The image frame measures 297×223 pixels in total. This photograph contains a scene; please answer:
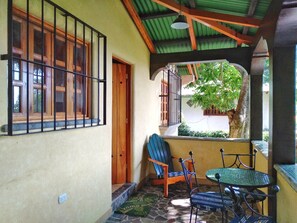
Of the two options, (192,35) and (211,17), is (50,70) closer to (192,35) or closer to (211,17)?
(211,17)

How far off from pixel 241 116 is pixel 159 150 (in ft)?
10.6

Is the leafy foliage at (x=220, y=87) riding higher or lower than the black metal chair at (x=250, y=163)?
higher

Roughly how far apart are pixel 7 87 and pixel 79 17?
1245 mm

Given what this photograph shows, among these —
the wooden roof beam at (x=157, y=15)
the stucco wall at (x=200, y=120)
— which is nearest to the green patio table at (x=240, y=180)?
the wooden roof beam at (x=157, y=15)

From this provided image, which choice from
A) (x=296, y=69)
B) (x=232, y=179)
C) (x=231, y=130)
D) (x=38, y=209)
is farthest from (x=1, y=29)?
(x=231, y=130)

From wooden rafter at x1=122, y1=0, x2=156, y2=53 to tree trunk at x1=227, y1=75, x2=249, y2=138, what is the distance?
3091 millimetres

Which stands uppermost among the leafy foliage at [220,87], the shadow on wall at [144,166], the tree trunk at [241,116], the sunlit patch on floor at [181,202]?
the leafy foliage at [220,87]

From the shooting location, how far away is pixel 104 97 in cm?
285

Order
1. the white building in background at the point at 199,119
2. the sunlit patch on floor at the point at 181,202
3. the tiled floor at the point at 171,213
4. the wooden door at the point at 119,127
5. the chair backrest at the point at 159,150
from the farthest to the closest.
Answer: the white building in background at the point at 199,119 → the chair backrest at the point at 159,150 → the wooden door at the point at 119,127 → the sunlit patch on floor at the point at 181,202 → the tiled floor at the point at 171,213

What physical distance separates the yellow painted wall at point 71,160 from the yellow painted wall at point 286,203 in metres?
2.07

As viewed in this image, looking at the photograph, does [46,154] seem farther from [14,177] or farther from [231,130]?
[231,130]

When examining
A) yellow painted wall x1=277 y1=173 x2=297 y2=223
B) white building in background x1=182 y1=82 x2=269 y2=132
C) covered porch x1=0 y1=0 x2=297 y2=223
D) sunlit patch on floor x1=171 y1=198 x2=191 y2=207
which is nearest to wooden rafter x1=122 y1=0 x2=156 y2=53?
covered porch x1=0 y1=0 x2=297 y2=223

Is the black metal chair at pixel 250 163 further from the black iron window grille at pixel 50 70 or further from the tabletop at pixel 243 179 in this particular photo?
the black iron window grille at pixel 50 70

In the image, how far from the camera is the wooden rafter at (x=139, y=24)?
146 inches
